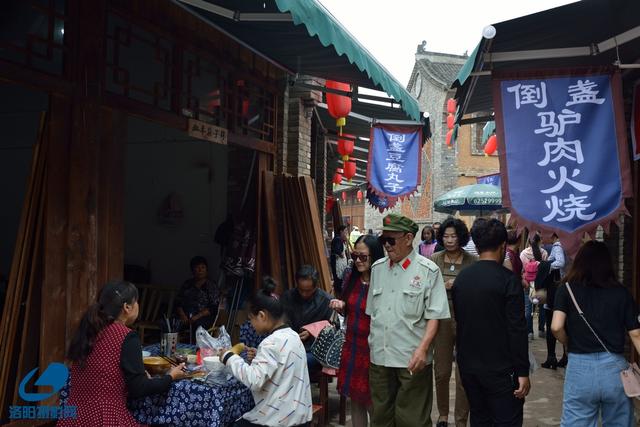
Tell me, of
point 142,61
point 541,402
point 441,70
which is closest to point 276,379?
point 541,402

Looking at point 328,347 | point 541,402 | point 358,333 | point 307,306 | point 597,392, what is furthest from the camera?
point 541,402

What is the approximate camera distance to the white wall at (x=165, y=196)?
820cm

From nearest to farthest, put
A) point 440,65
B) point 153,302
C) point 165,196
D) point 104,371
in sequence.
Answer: point 104,371 < point 153,302 < point 165,196 < point 440,65

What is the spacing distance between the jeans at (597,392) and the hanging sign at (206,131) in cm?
392

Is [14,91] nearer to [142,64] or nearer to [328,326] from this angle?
[142,64]

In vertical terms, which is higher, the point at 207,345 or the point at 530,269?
the point at 530,269

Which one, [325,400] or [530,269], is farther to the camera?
[530,269]

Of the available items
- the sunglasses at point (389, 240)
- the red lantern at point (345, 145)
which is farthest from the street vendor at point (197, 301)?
the red lantern at point (345, 145)

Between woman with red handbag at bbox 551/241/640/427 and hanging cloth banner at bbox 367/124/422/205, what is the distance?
209 inches

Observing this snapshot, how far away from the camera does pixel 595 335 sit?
3375mm

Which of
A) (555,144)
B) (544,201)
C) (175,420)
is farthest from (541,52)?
(175,420)

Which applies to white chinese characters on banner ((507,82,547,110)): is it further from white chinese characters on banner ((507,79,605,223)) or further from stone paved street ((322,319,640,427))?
stone paved street ((322,319,640,427))

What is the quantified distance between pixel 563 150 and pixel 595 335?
119 centimetres

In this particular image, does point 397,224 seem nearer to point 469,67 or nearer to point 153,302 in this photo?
point 469,67
